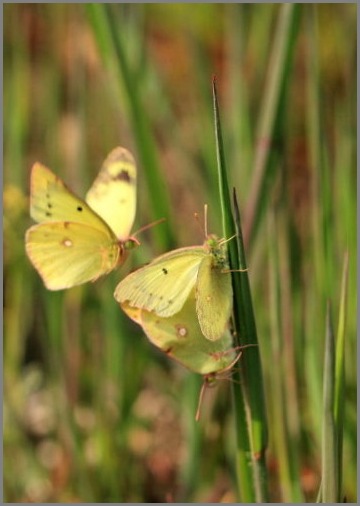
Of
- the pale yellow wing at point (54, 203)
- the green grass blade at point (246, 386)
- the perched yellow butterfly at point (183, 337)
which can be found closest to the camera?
the green grass blade at point (246, 386)

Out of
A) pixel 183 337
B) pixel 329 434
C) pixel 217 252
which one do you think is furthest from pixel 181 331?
pixel 329 434

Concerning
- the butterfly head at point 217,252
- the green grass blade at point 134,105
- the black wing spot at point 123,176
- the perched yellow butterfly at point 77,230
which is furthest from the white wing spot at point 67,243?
the butterfly head at point 217,252

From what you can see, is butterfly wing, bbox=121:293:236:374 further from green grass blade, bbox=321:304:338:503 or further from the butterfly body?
green grass blade, bbox=321:304:338:503

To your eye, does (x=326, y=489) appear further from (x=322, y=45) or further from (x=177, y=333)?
(x=322, y=45)

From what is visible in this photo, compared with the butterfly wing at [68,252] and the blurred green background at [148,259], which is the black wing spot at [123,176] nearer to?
the butterfly wing at [68,252]

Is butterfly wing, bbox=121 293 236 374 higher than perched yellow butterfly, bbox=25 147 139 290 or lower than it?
lower

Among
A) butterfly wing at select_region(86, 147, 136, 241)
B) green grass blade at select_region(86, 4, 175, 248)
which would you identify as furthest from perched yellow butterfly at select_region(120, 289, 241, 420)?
green grass blade at select_region(86, 4, 175, 248)

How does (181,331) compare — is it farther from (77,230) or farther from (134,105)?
(134,105)
